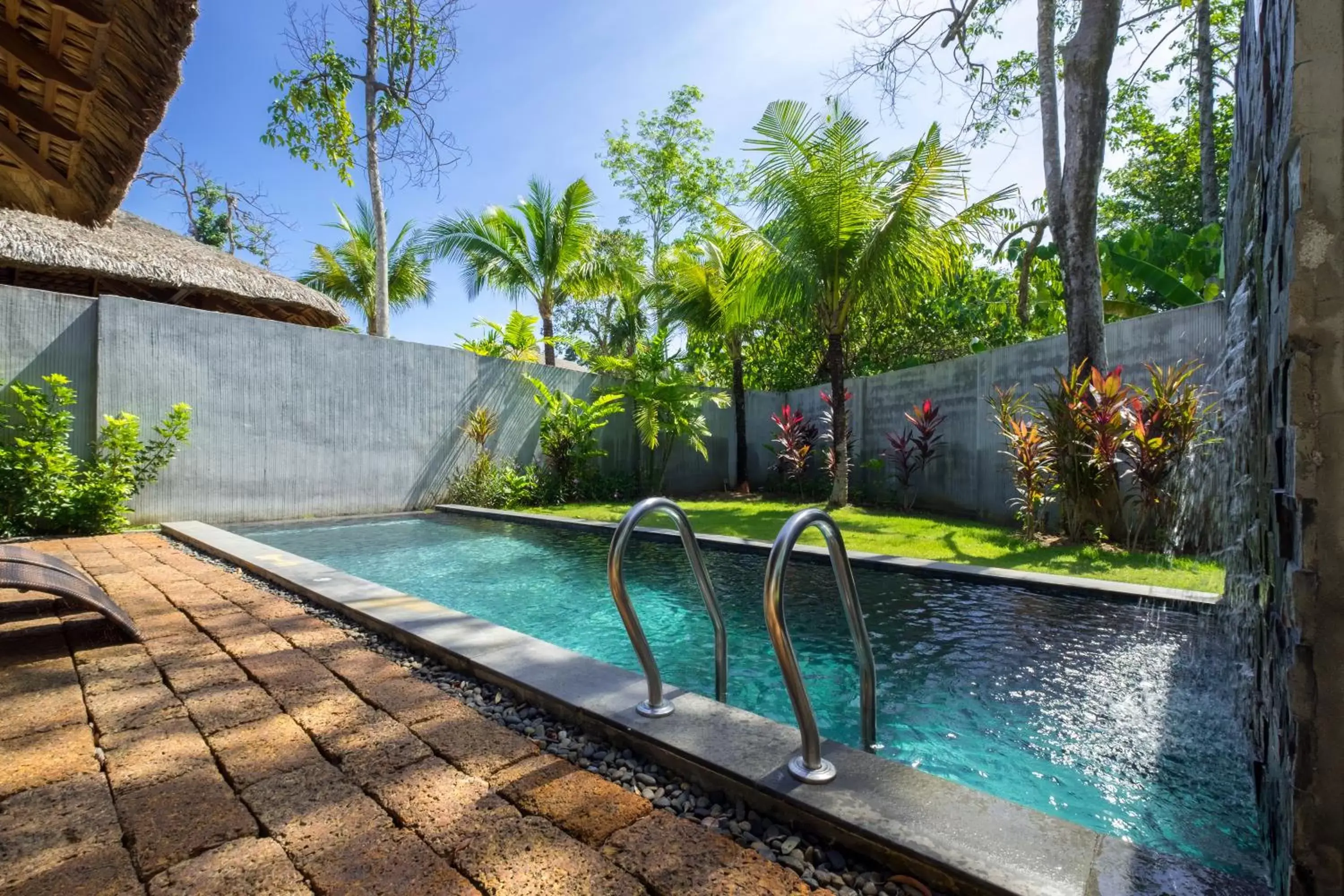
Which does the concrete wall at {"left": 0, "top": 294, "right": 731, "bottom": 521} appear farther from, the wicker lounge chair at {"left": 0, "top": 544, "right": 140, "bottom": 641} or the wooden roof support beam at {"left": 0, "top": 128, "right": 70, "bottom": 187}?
the wicker lounge chair at {"left": 0, "top": 544, "right": 140, "bottom": 641}

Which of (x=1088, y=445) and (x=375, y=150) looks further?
(x=375, y=150)

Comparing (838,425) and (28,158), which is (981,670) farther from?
(838,425)

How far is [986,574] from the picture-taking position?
4820 mm

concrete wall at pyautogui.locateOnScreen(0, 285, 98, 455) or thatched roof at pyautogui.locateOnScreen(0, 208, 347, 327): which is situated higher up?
thatched roof at pyautogui.locateOnScreen(0, 208, 347, 327)

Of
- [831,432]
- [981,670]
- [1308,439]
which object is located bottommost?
[981,670]

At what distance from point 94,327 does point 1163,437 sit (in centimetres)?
1102

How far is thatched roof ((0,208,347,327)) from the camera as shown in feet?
31.1

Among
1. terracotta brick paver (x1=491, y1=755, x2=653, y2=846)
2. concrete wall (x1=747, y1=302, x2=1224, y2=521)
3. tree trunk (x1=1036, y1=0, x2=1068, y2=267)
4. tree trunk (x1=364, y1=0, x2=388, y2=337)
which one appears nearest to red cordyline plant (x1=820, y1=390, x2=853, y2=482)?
concrete wall (x1=747, y1=302, x2=1224, y2=521)

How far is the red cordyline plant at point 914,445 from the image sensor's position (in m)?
9.72

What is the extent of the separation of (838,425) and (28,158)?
856 cm

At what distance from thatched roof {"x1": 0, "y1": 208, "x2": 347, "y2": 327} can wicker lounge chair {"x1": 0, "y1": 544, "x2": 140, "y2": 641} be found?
740 centimetres

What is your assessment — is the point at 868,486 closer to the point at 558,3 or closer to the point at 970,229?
the point at 970,229

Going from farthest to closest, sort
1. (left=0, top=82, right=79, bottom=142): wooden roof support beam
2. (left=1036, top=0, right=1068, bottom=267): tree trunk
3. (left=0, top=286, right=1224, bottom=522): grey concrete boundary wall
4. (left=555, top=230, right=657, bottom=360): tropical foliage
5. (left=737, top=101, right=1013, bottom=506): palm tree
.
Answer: (left=555, top=230, right=657, bottom=360): tropical foliage
(left=737, top=101, right=1013, bottom=506): palm tree
(left=1036, top=0, right=1068, bottom=267): tree trunk
(left=0, top=286, right=1224, bottom=522): grey concrete boundary wall
(left=0, top=82, right=79, bottom=142): wooden roof support beam

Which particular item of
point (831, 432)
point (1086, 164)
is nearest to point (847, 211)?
point (1086, 164)
